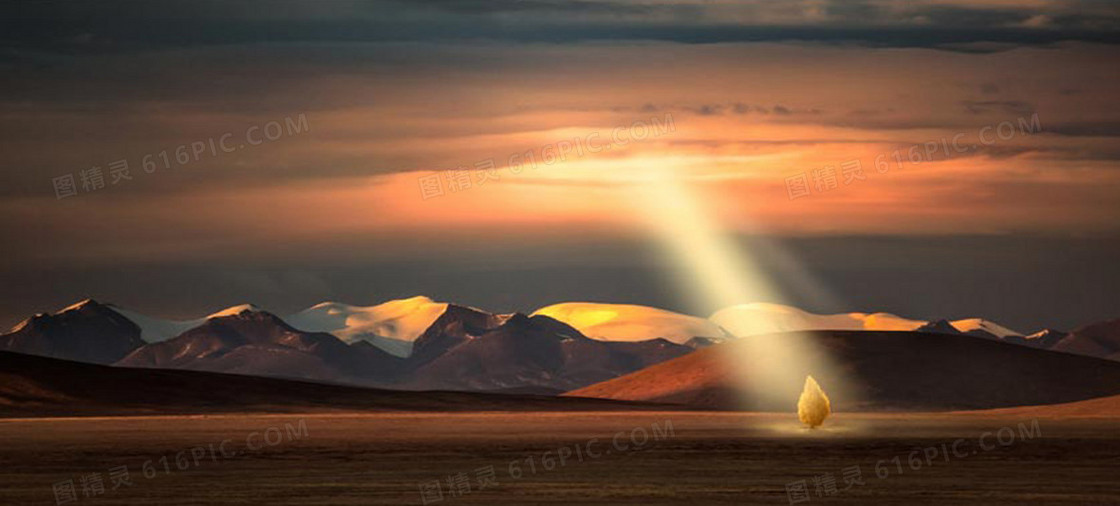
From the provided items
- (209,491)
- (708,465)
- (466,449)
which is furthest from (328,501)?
(466,449)

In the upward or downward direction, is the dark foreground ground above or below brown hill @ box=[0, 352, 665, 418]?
above

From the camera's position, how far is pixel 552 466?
213 ft

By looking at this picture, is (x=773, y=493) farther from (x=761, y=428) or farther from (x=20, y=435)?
(x=761, y=428)

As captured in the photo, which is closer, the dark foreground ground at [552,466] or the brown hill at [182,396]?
the dark foreground ground at [552,466]

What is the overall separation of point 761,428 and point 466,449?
40.9m

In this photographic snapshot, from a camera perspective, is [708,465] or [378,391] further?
[378,391]

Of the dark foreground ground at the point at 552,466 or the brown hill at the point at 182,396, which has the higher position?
the dark foreground ground at the point at 552,466

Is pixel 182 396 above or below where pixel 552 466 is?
below

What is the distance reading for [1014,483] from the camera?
180ft

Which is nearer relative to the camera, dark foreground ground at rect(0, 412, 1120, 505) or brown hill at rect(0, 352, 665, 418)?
dark foreground ground at rect(0, 412, 1120, 505)

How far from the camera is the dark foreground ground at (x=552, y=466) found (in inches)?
1954

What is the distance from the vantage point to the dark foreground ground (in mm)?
49625

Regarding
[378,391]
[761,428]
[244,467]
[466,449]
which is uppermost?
Result: [244,467]

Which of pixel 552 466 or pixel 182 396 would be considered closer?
pixel 552 466
